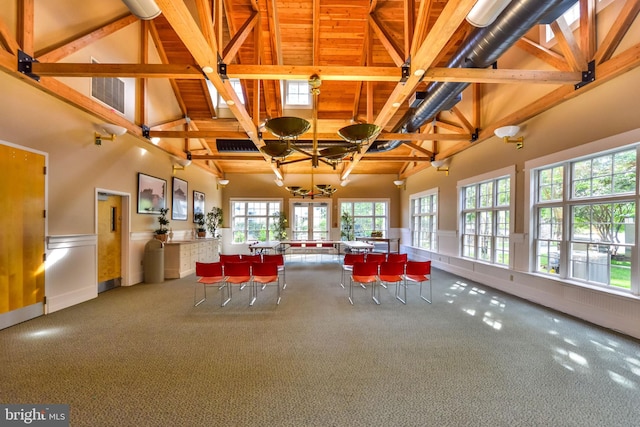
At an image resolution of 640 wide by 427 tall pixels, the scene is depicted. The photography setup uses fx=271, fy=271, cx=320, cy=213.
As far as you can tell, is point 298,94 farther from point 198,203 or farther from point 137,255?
point 137,255

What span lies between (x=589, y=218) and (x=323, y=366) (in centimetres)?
444

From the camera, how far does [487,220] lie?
6.27 metres

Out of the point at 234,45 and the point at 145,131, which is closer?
the point at 234,45

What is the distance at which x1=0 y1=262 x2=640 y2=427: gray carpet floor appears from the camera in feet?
6.55

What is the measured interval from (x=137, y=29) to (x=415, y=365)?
817 centimetres

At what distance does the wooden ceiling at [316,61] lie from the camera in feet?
11.1

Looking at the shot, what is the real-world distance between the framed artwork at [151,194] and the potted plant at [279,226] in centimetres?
506

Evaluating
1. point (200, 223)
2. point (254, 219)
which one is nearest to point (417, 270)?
point (200, 223)

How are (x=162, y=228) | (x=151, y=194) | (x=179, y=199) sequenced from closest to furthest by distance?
1. (x=151, y=194)
2. (x=162, y=228)
3. (x=179, y=199)

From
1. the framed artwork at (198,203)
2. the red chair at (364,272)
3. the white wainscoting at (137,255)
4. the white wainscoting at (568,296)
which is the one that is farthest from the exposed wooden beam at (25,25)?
the white wainscoting at (568,296)

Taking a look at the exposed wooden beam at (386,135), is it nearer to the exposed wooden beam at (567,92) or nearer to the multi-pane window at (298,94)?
the exposed wooden beam at (567,92)

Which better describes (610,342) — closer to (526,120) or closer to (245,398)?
(526,120)

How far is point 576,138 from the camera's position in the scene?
159 inches

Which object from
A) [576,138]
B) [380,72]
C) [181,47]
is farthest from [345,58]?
[576,138]
